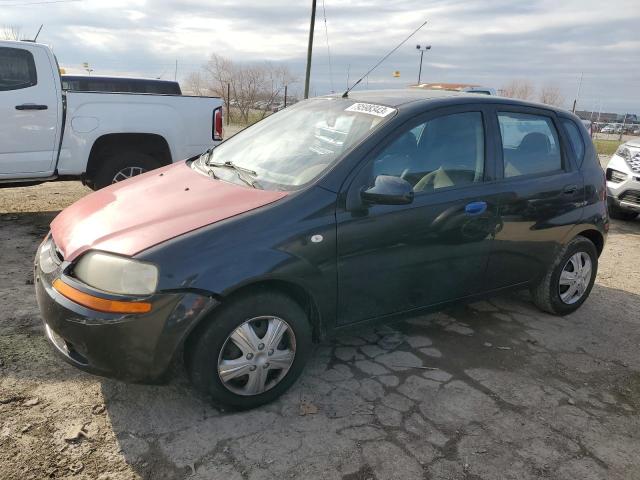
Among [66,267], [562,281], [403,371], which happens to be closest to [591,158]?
[562,281]

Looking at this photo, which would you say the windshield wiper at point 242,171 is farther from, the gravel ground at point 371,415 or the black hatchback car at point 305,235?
the gravel ground at point 371,415

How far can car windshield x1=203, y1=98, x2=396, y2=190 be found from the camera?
304 centimetres

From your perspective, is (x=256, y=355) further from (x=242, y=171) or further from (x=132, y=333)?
(x=242, y=171)

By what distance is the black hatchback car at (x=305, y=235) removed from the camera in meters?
2.48

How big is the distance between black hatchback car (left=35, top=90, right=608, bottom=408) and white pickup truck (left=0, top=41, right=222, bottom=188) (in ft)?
8.75

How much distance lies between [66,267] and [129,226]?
0.36 meters

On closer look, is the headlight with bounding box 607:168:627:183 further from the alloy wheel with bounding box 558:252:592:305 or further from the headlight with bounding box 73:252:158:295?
the headlight with bounding box 73:252:158:295

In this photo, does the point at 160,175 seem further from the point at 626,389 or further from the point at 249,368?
the point at 626,389

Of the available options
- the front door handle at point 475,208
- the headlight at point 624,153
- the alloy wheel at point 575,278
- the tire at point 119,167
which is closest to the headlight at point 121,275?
the front door handle at point 475,208

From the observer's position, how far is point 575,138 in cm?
413

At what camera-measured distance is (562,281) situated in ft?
13.9

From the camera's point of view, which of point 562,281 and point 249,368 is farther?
point 562,281

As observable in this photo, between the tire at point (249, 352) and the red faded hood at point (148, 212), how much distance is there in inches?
18.5

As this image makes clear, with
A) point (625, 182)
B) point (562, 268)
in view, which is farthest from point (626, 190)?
point (562, 268)
